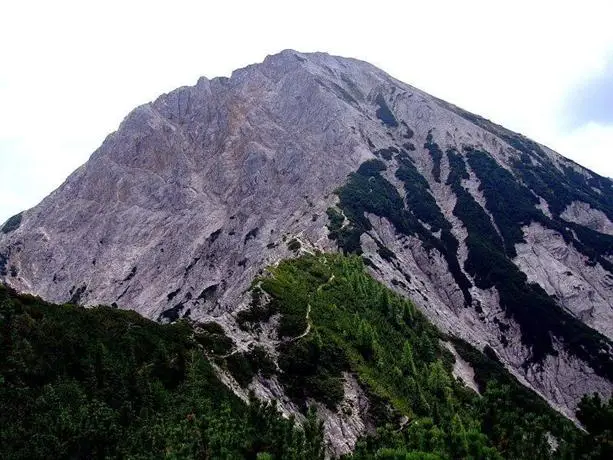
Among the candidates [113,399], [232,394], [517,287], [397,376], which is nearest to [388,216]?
[517,287]

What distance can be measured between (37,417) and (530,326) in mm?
123033

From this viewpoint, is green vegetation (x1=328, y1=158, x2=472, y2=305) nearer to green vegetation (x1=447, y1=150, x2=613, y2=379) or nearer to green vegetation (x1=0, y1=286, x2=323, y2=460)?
green vegetation (x1=447, y1=150, x2=613, y2=379)

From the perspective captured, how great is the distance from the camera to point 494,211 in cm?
19550

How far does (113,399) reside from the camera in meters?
58.2

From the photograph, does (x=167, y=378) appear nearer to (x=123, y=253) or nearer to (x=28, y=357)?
(x=28, y=357)

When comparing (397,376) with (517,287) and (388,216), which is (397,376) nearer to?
(517,287)

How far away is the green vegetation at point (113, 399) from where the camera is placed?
49.9m

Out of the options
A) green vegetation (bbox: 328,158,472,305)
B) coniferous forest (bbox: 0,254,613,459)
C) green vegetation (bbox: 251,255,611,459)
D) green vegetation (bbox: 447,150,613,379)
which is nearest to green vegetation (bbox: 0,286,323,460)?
coniferous forest (bbox: 0,254,613,459)

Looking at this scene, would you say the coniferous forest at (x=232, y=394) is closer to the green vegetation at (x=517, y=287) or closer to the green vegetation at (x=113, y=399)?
the green vegetation at (x=113, y=399)

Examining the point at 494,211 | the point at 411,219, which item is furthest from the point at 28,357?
the point at 494,211

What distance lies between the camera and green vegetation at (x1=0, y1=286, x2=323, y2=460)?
4991 centimetres

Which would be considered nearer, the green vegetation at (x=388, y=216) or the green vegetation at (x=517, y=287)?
the green vegetation at (x=517, y=287)

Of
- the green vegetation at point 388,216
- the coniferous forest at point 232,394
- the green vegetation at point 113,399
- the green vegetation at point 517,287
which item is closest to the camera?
the green vegetation at point 113,399

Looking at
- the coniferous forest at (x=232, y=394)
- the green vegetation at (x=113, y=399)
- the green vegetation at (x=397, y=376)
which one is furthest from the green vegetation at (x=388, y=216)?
the green vegetation at (x=113, y=399)
